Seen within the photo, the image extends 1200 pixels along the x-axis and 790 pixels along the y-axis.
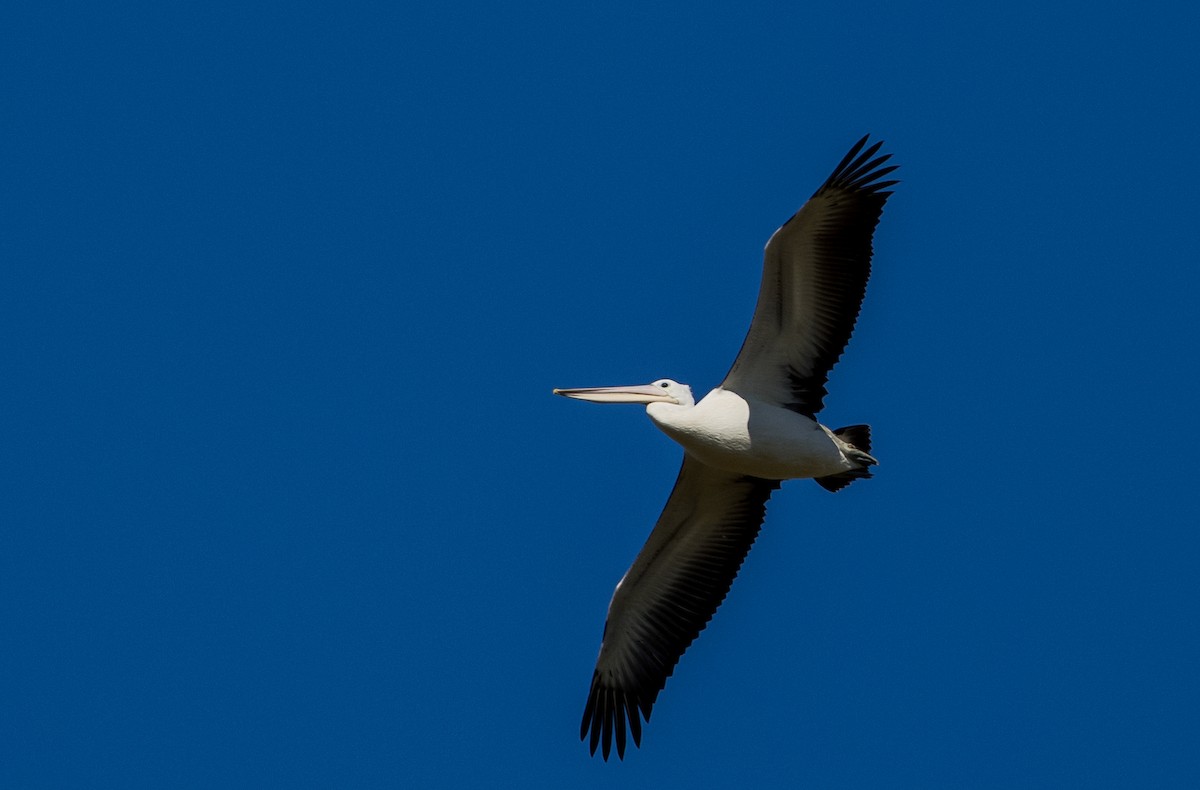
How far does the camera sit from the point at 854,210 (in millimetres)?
12195

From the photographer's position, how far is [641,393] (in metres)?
12.9

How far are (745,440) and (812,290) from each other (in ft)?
4.01

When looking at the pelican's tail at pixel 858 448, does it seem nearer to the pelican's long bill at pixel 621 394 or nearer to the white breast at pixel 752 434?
the white breast at pixel 752 434

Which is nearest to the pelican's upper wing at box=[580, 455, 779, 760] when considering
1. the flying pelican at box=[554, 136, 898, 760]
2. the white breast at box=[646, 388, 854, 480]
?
the flying pelican at box=[554, 136, 898, 760]

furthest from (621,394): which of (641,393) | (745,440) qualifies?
(745,440)

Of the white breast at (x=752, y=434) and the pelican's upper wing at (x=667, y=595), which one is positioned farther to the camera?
the pelican's upper wing at (x=667, y=595)

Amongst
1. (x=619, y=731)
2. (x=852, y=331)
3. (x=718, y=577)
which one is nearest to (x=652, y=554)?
(x=718, y=577)

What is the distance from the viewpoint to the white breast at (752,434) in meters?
12.4

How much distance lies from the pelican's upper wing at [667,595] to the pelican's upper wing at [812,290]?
1.08 m

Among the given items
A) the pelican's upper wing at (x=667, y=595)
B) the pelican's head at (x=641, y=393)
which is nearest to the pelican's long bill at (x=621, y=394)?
the pelican's head at (x=641, y=393)

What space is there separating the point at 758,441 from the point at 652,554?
1768 millimetres

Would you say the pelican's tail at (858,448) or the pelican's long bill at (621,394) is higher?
the pelican's long bill at (621,394)

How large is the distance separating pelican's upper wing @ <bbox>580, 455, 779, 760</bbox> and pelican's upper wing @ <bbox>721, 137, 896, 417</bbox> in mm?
1078

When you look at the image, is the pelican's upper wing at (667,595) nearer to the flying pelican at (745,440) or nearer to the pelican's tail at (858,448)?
the flying pelican at (745,440)
